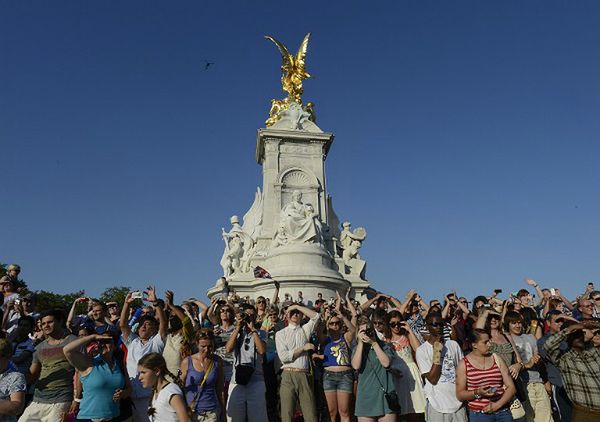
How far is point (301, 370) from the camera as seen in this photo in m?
6.07

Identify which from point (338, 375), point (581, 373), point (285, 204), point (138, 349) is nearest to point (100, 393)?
point (138, 349)

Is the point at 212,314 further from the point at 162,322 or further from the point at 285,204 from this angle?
the point at 285,204

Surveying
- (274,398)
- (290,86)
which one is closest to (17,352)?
(274,398)

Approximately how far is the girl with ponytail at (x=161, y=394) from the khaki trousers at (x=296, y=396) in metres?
2.15

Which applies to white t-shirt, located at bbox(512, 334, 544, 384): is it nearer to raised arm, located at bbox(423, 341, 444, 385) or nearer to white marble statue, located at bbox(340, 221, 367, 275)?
raised arm, located at bbox(423, 341, 444, 385)

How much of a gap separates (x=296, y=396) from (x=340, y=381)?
0.59m

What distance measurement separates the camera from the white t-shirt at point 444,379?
4.73 m

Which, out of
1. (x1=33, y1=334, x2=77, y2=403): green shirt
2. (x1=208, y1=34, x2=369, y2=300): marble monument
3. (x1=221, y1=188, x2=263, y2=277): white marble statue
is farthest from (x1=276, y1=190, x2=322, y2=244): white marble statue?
(x1=33, y1=334, x2=77, y2=403): green shirt

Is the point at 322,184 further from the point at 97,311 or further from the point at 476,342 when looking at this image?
the point at 476,342

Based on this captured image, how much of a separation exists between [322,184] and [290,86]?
8.41m

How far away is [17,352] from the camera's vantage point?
559 cm

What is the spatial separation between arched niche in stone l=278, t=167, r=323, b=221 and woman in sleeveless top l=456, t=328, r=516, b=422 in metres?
21.7

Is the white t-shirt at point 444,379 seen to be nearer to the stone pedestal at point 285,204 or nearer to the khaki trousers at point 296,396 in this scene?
the khaki trousers at point 296,396

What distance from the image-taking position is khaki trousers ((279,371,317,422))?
595 cm
